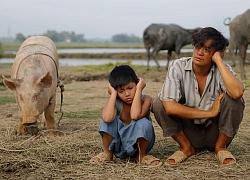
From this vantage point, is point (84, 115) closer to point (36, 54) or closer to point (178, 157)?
point (36, 54)

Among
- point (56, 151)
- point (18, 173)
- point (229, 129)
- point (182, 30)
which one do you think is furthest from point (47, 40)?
point (182, 30)

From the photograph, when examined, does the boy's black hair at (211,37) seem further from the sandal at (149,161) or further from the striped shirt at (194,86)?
the sandal at (149,161)

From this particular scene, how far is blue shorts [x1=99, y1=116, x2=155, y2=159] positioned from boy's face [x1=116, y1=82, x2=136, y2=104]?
196 mm

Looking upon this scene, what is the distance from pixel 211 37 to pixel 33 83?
2.28 meters

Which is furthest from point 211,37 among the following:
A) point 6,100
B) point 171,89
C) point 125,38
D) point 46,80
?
point 125,38

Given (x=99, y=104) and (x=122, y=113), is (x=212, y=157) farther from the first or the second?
(x=99, y=104)

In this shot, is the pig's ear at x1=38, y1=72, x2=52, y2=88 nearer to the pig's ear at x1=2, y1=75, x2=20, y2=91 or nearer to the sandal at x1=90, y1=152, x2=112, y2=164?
the pig's ear at x1=2, y1=75, x2=20, y2=91

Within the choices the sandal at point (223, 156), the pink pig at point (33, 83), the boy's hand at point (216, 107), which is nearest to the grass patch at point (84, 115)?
Answer: the pink pig at point (33, 83)

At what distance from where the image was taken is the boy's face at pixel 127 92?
3.95 m

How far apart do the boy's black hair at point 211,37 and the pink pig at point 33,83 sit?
1925mm

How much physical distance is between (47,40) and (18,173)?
3.10 metres

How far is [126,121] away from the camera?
407 cm

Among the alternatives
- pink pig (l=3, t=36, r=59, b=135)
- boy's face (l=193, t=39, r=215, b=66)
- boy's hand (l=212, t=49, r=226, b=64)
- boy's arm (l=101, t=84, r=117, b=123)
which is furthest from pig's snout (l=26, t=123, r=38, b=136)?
boy's hand (l=212, t=49, r=226, b=64)

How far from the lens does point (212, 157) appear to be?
4.18 metres
